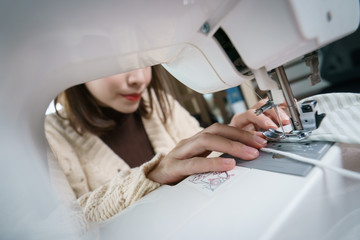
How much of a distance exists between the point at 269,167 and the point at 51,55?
337mm

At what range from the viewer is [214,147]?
0.39m

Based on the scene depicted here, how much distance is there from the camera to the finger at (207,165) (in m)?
0.35

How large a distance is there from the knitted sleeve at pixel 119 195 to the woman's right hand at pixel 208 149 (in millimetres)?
37

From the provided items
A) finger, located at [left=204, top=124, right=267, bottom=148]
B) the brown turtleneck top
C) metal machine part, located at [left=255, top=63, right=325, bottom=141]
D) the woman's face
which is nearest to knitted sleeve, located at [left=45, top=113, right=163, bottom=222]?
finger, located at [left=204, top=124, right=267, bottom=148]

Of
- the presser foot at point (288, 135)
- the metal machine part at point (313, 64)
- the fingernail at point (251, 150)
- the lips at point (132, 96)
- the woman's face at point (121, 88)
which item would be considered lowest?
the presser foot at point (288, 135)

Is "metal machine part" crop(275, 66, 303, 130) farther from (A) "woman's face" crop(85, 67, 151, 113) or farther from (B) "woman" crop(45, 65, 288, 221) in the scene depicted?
(A) "woman's face" crop(85, 67, 151, 113)

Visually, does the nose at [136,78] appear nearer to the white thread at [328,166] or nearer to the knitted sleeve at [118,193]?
the knitted sleeve at [118,193]

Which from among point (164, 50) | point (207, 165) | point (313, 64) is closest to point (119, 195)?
point (207, 165)

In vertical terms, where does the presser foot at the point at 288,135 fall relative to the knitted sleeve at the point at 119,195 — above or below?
below

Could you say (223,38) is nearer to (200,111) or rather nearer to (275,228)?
(275,228)

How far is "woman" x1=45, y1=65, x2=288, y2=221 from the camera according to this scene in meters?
0.40

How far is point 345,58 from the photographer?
1.23m

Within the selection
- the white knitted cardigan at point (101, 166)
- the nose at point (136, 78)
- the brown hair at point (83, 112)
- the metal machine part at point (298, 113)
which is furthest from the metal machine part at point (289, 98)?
the brown hair at point (83, 112)

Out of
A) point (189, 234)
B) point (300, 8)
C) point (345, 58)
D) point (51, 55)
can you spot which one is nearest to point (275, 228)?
point (189, 234)
